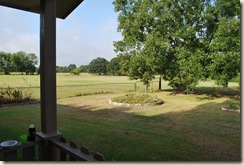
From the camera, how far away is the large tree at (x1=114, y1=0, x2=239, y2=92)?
10844 millimetres

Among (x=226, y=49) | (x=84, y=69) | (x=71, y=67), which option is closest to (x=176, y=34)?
(x=226, y=49)

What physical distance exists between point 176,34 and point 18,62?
9.02 m

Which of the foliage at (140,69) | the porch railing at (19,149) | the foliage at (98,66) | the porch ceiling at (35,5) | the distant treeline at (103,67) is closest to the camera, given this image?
the porch railing at (19,149)

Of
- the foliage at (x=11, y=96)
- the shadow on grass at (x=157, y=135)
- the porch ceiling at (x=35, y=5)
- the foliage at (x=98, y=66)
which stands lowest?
the shadow on grass at (x=157, y=135)

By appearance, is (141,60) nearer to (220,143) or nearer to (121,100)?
(121,100)

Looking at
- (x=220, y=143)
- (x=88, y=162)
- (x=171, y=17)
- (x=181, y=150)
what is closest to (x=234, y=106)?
(x=220, y=143)

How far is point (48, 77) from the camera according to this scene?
1874 millimetres

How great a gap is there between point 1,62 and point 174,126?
9793 millimetres

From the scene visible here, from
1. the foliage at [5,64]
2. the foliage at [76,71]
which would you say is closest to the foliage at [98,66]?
the foliage at [76,71]

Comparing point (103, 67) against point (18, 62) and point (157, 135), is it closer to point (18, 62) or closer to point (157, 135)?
point (18, 62)

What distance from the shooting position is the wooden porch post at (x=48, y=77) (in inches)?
73.3

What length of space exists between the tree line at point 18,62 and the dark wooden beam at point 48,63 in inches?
363

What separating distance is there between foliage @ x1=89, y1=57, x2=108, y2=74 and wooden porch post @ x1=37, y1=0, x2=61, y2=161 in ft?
73.2

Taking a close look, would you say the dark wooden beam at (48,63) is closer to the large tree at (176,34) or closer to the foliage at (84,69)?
the large tree at (176,34)
